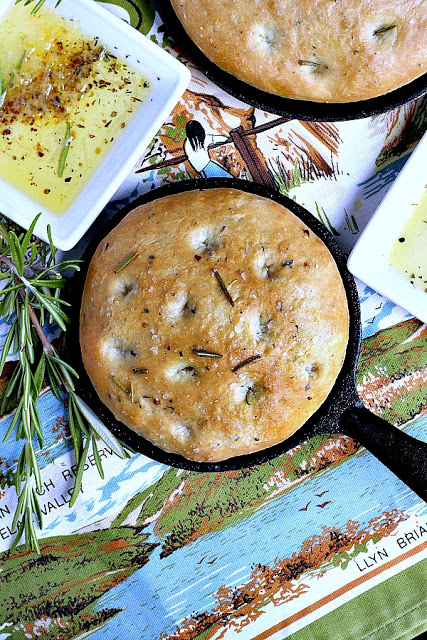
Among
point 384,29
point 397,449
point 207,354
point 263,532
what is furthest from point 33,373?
point 384,29

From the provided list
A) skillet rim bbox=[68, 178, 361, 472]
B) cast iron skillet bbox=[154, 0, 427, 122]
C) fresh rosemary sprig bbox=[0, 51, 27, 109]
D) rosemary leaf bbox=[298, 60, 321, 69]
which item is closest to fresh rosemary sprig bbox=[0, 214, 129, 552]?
skillet rim bbox=[68, 178, 361, 472]

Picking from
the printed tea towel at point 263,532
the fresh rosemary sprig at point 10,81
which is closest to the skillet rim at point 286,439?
the printed tea towel at point 263,532

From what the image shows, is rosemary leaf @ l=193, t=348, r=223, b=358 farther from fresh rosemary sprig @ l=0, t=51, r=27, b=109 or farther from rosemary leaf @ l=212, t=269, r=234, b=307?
fresh rosemary sprig @ l=0, t=51, r=27, b=109

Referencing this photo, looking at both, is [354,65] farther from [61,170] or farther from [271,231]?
[61,170]

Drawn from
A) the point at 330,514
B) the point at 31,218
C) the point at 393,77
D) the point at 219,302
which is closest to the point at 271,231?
the point at 219,302

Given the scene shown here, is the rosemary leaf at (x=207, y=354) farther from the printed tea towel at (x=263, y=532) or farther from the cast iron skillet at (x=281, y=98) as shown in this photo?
the cast iron skillet at (x=281, y=98)

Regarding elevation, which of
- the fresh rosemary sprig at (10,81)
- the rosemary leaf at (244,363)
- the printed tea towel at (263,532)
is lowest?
the printed tea towel at (263,532)
